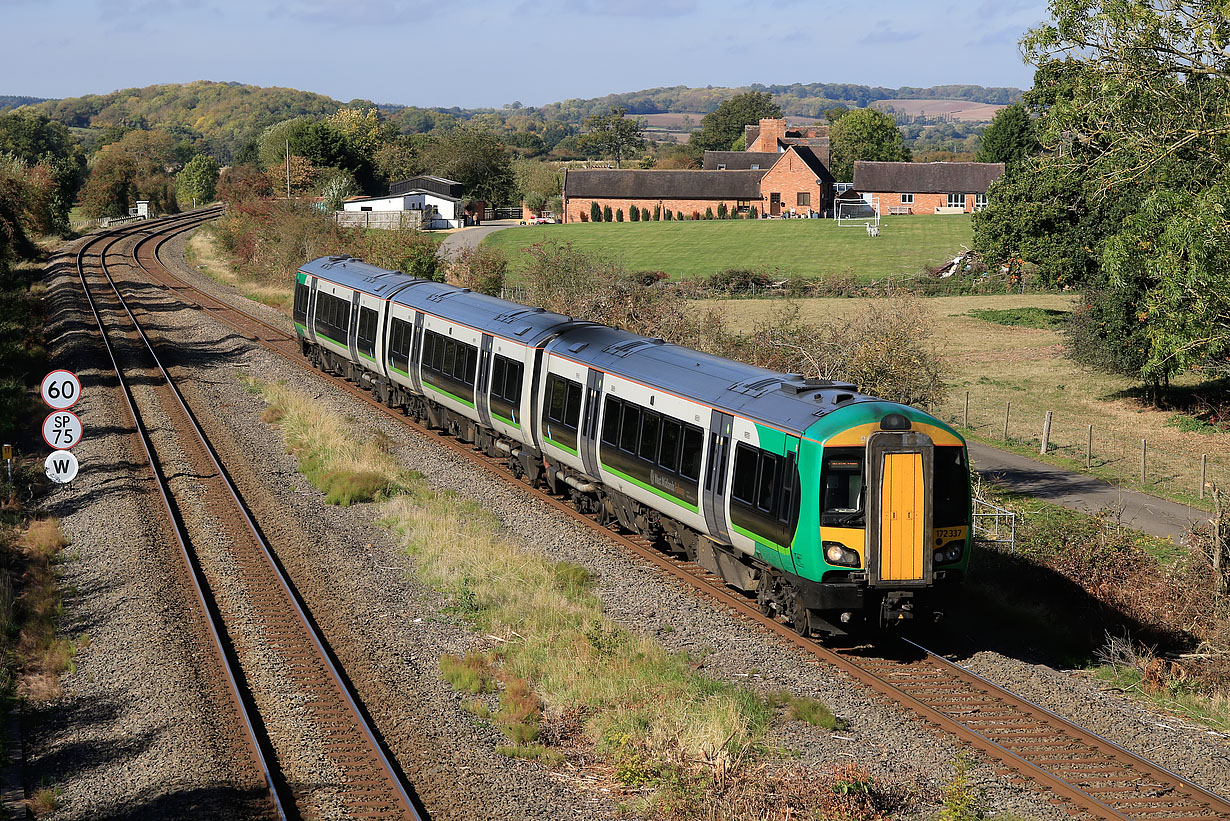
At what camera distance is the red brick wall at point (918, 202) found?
110 m

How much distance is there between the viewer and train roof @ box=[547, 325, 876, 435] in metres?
14.7

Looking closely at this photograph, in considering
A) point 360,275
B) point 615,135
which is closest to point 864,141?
point 615,135

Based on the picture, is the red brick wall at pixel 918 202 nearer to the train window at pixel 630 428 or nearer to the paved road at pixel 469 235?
the paved road at pixel 469 235

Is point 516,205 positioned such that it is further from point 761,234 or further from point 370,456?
point 370,456

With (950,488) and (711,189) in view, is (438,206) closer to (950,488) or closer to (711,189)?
(711,189)

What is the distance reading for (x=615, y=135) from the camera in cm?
18950

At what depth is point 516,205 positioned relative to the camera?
124812 millimetres

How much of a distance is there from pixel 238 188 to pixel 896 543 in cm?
6672

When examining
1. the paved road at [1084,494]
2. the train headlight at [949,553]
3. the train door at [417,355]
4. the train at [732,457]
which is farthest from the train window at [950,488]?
the train door at [417,355]

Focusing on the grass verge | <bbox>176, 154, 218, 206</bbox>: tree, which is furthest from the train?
<bbox>176, 154, 218, 206</bbox>: tree

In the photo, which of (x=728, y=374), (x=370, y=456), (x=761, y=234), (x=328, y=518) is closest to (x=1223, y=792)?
(x=728, y=374)

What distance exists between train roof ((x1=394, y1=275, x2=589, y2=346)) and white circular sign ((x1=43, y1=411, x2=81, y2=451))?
822cm

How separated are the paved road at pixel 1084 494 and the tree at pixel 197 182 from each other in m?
120

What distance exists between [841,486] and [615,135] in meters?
182
